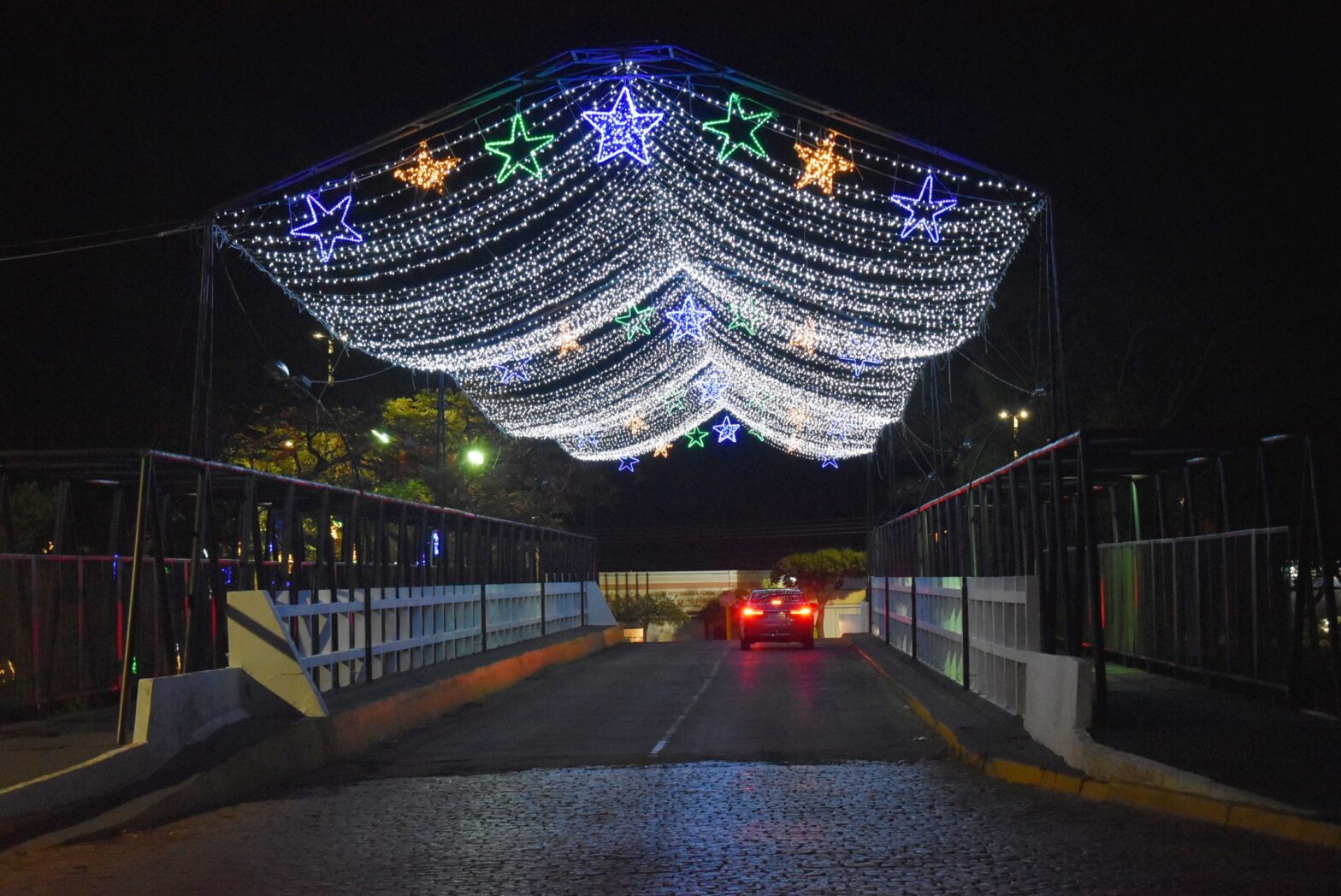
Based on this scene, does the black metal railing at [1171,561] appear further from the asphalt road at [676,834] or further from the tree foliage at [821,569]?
the tree foliage at [821,569]

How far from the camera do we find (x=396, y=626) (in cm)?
2106

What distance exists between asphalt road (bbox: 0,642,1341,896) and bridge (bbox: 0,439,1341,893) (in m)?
0.04

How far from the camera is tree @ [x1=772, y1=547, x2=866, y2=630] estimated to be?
222 feet

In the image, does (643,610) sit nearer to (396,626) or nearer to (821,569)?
(821,569)

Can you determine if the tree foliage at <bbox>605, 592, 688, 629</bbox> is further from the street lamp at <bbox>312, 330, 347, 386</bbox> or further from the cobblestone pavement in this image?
the cobblestone pavement

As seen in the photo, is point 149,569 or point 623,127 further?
point 149,569

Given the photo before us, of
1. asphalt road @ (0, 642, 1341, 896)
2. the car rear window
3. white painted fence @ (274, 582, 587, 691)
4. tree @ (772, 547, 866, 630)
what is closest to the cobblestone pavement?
asphalt road @ (0, 642, 1341, 896)

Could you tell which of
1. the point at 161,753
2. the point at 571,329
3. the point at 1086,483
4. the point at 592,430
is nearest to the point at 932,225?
the point at 1086,483

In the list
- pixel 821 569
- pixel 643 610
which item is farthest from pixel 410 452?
pixel 821 569

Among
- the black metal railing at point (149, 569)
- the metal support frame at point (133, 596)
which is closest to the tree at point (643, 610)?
the black metal railing at point (149, 569)

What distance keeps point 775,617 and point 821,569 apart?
108 feet

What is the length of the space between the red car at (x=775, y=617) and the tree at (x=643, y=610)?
27982 mm

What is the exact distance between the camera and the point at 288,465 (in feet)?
134

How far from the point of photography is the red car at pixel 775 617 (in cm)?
3497
